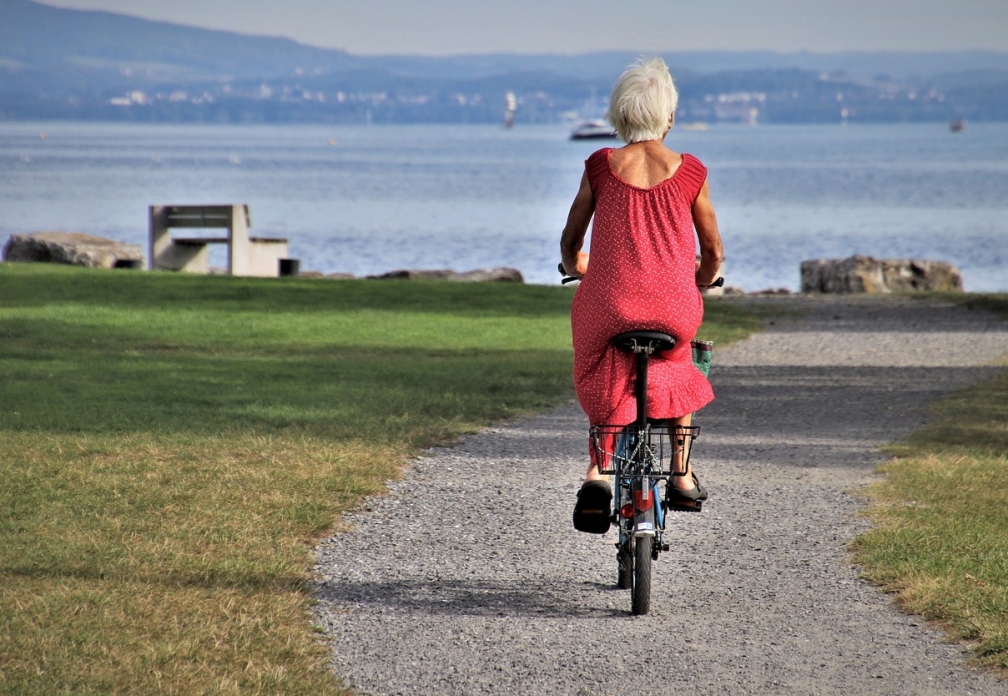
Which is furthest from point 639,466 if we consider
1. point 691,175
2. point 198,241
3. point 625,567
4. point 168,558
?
point 198,241

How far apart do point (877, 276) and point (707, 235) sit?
17580 millimetres

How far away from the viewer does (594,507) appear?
4652 millimetres

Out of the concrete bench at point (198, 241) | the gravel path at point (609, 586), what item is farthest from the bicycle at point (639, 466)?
the concrete bench at point (198, 241)

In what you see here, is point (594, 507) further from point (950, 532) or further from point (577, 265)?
point (950, 532)

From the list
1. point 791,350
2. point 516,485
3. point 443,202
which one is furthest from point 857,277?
point 443,202

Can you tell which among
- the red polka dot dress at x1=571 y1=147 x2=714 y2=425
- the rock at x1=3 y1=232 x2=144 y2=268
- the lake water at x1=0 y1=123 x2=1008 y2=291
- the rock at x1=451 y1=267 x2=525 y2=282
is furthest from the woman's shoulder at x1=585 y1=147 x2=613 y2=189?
the lake water at x1=0 y1=123 x2=1008 y2=291

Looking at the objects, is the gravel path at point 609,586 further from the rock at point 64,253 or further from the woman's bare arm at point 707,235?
the rock at point 64,253

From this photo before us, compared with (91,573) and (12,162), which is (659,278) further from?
(12,162)

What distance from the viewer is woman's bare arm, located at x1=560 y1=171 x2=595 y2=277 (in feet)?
15.4

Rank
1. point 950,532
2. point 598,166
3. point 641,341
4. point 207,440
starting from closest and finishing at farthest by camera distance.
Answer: point 641,341
point 598,166
point 950,532
point 207,440

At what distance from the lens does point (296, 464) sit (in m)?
7.09

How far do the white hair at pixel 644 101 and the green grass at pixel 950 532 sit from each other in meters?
2.12

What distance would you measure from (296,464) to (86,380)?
3708 millimetres

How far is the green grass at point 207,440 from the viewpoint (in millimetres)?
4344
